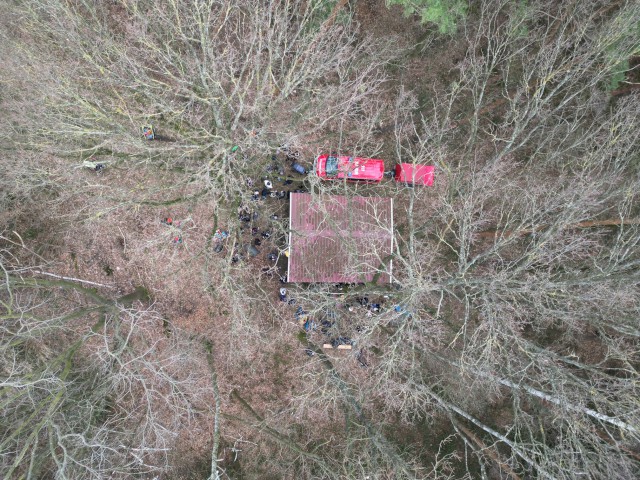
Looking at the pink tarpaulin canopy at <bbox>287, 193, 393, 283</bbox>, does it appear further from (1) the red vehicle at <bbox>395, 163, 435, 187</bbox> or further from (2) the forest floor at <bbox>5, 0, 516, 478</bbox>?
(1) the red vehicle at <bbox>395, 163, 435, 187</bbox>

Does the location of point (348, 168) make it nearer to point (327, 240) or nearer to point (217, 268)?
point (327, 240)

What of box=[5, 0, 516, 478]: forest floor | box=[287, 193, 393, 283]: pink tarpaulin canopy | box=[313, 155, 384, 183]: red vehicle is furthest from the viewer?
box=[5, 0, 516, 478]: forest floor

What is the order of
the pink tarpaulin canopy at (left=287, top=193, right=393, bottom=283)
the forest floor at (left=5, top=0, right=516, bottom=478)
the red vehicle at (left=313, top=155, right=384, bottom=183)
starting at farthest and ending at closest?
the forest floor at (left=5, top=0, right=516, bottom=478) < the red vehicle at (left=313, top=155, right=384, bottom=183) < the pink tarpaulin canopy at (left=287, top=193, right=393, bottom=283)

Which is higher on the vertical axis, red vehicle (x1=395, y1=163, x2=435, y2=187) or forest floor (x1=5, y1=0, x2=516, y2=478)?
red vehicle (x1=395, y1=163, x2=435, y2=187)

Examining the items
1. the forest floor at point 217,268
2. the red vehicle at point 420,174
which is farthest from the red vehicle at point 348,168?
the forest floor at point 217,268

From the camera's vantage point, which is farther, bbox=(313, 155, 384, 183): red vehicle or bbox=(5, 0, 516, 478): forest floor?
bbox=(5, 0, 516, 478): forest floor

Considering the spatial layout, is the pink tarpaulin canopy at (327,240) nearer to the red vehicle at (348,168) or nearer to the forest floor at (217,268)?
the red vehicle at (348,168)

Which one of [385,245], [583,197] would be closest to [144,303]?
[385,245]

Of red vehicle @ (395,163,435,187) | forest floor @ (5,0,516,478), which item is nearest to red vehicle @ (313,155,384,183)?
red vehicle @ (395,163,435,187)
